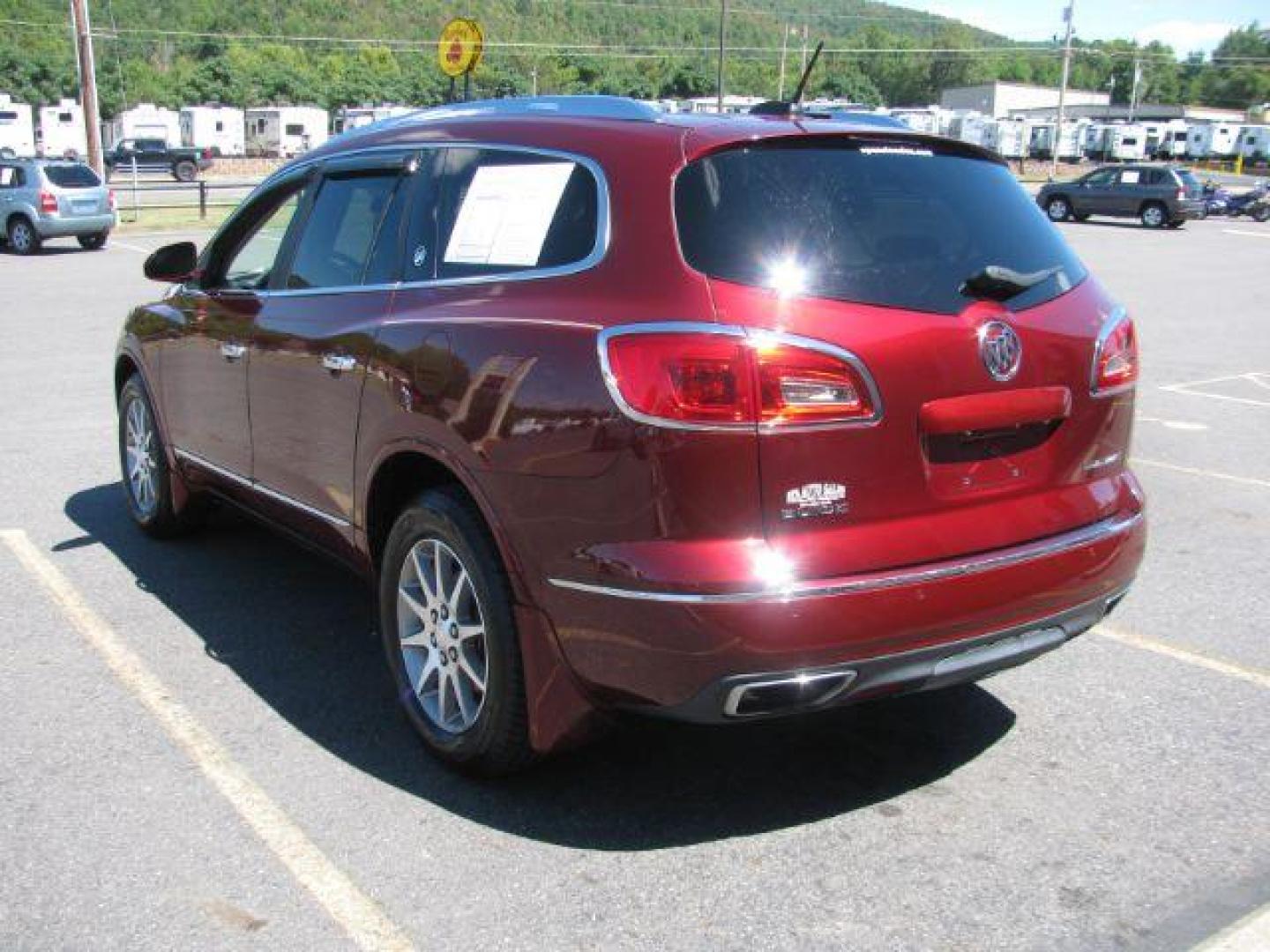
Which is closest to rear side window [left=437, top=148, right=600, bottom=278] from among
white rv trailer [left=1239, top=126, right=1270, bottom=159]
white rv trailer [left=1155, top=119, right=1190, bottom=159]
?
white rv trailer [left=1239, top=126, right=1270, bottom=159]

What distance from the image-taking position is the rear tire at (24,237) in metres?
22.8

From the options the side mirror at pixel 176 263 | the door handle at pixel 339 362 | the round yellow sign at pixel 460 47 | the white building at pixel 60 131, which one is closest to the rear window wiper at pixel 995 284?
the door handle at pixel 339 362

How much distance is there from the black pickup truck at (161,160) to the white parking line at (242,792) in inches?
2060

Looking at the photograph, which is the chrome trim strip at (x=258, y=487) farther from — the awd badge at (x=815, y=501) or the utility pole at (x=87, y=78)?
the utility pole at (x=87, y=78)

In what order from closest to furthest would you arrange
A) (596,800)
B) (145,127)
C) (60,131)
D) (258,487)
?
(596,800)
(258,487)
(145,127)
(60,131)

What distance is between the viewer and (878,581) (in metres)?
2.97

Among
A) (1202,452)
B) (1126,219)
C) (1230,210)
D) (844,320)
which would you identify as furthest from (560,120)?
(1230,210)

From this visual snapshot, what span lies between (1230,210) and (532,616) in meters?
45.0

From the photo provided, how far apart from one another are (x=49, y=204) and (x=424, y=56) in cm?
14259

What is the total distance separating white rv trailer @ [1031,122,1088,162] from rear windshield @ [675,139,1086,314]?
302 ft

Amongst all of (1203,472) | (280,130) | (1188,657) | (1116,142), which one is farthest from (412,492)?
(1116,142)

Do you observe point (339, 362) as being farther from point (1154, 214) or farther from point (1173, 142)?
point (1173, 142)

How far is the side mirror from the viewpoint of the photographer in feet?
17.5

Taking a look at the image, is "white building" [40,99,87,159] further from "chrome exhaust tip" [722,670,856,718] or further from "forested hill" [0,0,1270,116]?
"chrome exhaust tip" [722,670,856,718]
